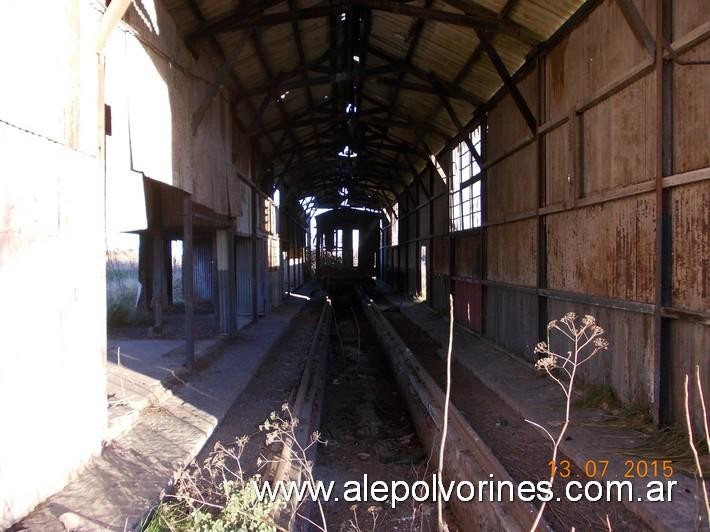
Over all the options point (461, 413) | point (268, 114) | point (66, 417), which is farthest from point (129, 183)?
point (268, 114)

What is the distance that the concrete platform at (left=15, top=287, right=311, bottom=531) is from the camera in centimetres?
352

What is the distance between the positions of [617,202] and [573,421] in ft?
7.76

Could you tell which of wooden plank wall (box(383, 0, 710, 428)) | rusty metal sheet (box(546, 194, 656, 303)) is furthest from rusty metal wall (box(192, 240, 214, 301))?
rusty metal sheet (box(546, 194, 656, 303))

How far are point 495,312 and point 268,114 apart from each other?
7.71 meters

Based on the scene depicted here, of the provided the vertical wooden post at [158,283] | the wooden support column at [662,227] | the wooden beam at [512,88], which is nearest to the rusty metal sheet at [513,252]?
the wooden beam at [512,88]

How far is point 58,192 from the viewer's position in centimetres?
393

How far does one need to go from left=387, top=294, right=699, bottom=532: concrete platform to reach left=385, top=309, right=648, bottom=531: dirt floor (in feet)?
0.36

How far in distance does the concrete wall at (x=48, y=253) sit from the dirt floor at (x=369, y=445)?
2.10 metres

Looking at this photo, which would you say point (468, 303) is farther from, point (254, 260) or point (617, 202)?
point (617, 202)

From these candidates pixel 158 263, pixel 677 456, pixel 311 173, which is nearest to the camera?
pixel 677 456

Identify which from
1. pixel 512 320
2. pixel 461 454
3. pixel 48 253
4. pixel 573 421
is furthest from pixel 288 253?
pixel 48 253

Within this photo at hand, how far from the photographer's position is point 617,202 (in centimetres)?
579

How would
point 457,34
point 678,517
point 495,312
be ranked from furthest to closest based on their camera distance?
point 495,312 < point 457,34 < point 678,517

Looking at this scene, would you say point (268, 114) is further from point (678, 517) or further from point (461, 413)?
point (678, 517)
